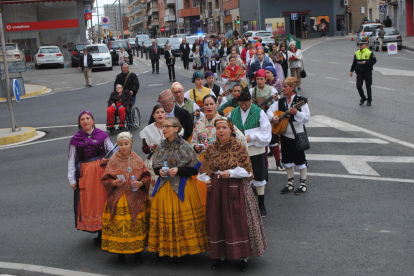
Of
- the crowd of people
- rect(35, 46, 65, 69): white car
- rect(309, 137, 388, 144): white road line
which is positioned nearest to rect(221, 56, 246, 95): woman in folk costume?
rect(309, 137, 388, 144): white road line

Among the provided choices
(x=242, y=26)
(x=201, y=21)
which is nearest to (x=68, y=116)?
(x=242, y=26)

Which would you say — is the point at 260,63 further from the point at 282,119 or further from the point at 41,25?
the point at 41,25

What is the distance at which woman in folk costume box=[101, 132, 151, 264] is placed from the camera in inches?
239

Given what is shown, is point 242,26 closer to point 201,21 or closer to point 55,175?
point 201,21

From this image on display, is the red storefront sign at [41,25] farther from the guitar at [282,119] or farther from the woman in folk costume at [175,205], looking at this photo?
the woman in folk costume at [175,205]

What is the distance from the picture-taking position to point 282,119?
8344 mm

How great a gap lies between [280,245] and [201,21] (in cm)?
8634

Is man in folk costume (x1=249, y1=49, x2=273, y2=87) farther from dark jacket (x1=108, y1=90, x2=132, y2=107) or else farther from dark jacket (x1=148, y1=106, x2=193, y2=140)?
dark jacket (x1=148, y1=106, x2=193, y2=140)

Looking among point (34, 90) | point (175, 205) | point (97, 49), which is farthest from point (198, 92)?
point (97, 49)

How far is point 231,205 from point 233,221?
0.54 ft

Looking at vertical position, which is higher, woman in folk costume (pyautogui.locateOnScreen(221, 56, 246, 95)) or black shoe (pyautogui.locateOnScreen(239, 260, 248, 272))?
woman in folk costume (pyautogui.locateOnScreen(221, 56, 246, 95))

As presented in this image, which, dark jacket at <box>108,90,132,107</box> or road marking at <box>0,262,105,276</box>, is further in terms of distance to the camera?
dark jacket at <box>108,90,132,107</box>

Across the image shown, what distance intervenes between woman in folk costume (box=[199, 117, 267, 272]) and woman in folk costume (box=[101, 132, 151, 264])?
0.77 m

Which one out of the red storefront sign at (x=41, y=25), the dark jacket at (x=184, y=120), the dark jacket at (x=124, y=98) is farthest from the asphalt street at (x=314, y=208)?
the red storefront sign at (x=41, y=25)
